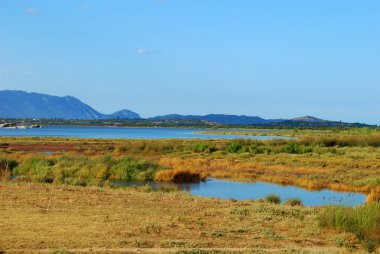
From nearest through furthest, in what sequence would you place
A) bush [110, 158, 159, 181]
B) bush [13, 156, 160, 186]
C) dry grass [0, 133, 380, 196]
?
dry grass [0, 133, 380, 196], bush [13, 156, 160, 186], bush [110, 158, 159, 181]

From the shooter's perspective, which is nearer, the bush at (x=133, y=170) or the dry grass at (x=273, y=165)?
the dry grass at (x=273, y=165)

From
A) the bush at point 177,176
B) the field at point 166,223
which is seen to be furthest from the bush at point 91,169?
the field at point 166,223

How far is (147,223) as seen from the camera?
15836 millimetres

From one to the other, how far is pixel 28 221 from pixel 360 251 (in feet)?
29.2

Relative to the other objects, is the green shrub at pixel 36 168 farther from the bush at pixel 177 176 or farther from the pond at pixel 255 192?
the bush at pixel 177 176

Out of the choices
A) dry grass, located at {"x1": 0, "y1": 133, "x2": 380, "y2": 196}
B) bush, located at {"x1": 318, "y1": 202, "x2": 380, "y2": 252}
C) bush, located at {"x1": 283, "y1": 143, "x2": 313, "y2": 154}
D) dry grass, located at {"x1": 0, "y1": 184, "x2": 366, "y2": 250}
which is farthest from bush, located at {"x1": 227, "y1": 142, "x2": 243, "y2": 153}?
bush, located at {"x1": 318, "y1": 202, "x2": 380, "y2": 252}

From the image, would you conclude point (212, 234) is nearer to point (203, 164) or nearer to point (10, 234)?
point (10, 234)

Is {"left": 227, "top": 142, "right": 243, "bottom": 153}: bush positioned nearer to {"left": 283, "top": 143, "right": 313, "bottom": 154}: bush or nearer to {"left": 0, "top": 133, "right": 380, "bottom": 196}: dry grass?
{"left": 0, "top": 133, "right": 380, "bottom": 196}: dry grass

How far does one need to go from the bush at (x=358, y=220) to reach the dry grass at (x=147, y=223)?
0.27 m

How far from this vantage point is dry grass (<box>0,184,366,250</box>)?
524 inches

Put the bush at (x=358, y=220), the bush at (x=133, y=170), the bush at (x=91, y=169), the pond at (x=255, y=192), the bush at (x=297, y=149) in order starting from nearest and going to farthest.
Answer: the bush at (x=358, y=220) < the pond at (x=255, y=192) < the bush at (x=91, y=169) < the bush at (x=133, y=170) < the bush at (x=297, y=149)

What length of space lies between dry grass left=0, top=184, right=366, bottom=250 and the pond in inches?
254

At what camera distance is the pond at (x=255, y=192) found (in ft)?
89.5

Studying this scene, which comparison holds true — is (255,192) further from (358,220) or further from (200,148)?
(200,148)
